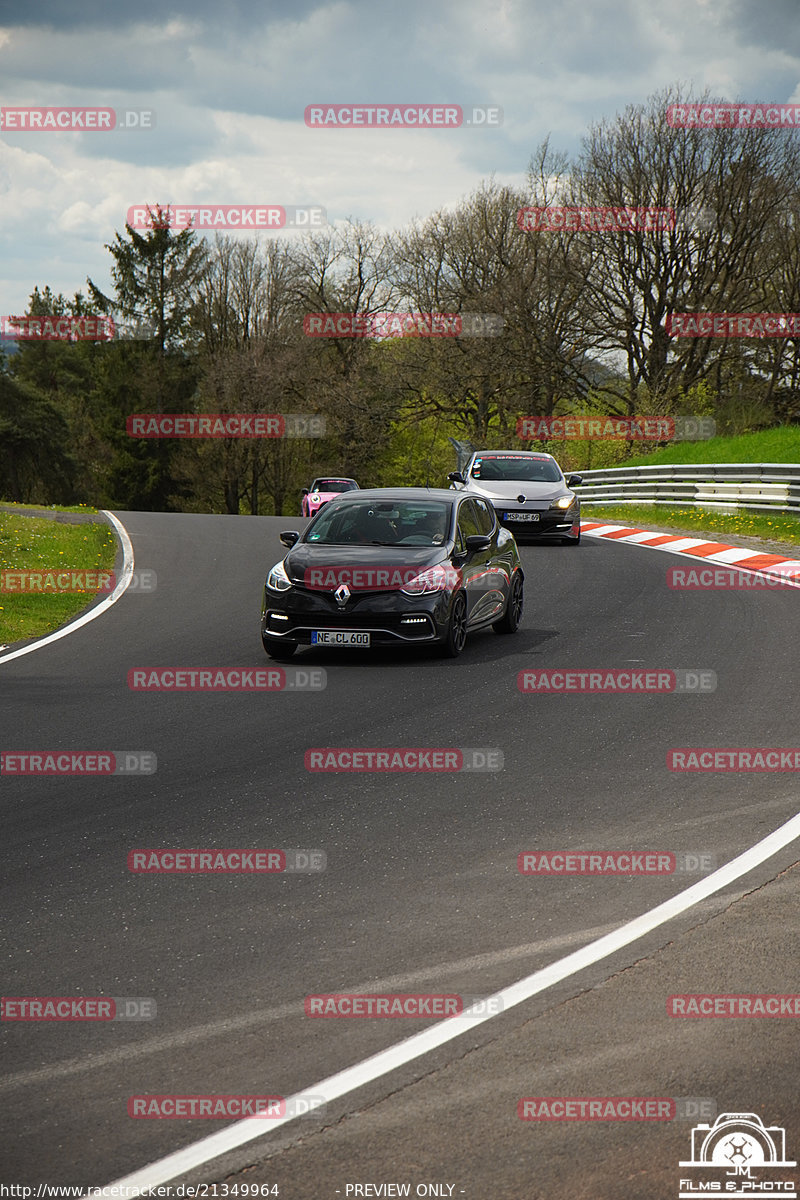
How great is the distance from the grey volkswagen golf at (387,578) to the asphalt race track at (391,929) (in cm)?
111

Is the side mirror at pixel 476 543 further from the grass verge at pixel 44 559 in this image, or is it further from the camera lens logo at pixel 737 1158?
the camera lens logo at pixel 737 1158

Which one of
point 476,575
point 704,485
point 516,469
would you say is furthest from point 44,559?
point 704,485

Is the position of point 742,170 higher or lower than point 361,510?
higher

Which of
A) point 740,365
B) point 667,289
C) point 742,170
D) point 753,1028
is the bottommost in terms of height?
point 753,1028

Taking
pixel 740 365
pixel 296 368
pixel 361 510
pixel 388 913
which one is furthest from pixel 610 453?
pixel 388 913

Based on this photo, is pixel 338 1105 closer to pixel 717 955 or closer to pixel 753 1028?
pixel 753 1028

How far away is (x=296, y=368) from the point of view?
6266 cm

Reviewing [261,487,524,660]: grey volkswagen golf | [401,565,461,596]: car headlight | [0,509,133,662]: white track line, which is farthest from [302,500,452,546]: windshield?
[0,509,133,662]: white track line

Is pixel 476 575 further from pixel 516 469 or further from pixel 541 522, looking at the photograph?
pixel 516 469

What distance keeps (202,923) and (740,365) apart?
4202cm

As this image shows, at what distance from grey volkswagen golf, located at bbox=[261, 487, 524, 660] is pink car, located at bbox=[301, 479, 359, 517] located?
23049 mm

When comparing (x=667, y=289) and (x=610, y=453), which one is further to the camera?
(x=610, y=453)

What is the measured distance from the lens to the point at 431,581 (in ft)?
38.6

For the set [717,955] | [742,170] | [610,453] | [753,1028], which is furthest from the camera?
[610,453]
